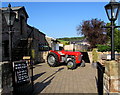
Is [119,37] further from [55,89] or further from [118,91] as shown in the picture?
[118,91]

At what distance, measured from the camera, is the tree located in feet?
84.1

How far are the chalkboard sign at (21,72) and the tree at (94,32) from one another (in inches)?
823

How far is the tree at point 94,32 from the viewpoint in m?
25.6

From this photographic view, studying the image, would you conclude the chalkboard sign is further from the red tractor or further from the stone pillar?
the red tractor

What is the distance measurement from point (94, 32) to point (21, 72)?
21967 millimetres

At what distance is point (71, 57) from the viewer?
13.3 m

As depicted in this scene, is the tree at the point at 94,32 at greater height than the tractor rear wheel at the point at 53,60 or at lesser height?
greater

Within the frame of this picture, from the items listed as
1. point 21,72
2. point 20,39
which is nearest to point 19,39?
point 20,39

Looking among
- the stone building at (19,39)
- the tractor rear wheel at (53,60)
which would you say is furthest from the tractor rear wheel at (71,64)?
the stone building at (19,39)

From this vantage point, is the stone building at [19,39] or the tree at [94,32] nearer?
the stone building at [19,39]

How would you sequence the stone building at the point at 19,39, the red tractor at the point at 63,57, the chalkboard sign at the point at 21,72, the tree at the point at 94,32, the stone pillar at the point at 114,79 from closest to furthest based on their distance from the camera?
1. the stone pillar at the point at 114,79
2. the chalkboard sign at the point at 21,72
3. the stone building at the point at 19,39
4. the red tractor at the point at 63,57
5. the tree at the point at 94,32

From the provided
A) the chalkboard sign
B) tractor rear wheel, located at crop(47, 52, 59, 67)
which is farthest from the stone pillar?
tractor rear wheel, located at crop(47, 52, 59, 67)

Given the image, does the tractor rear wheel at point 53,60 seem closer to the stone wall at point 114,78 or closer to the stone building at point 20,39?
the stone building at point 20,39

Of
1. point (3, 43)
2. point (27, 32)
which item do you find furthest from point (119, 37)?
point (3, 43)
